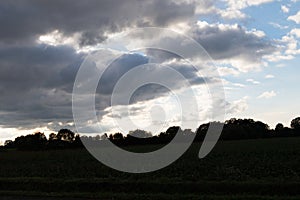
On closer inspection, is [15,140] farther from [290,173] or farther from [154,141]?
[290,173]

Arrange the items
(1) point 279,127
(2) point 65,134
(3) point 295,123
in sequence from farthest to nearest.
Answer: (2) point 65,134 → (3) point 295,123 → (1) point 279,127

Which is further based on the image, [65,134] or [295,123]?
[65,134]

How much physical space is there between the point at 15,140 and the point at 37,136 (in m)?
8.11

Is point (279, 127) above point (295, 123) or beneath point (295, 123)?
beneath

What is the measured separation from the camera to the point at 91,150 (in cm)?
5797

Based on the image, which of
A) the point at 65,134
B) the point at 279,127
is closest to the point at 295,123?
the point at 279,127

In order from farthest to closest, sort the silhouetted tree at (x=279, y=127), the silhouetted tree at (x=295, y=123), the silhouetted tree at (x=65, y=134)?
the silhouetted tree at (x=65, y=134) < the silhouetted tree at (x=295, y=123) < the silhouetted tree at (x=279, y=127)

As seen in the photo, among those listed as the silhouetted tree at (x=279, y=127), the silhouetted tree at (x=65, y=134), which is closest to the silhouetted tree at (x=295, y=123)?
the silhouetted tree at (x=279, y=127)

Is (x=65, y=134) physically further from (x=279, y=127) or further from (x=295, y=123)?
(x=295, y=123)

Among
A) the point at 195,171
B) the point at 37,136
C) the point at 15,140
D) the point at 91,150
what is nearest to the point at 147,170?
the point at 195,171

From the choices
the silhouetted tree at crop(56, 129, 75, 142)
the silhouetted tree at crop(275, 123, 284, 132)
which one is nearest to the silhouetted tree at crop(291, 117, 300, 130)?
the silhouetted tree at crop(275, 123, 284, 132)

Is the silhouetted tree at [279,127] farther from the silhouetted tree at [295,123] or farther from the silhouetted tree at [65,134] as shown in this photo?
the silhouetted tree at [65,134]

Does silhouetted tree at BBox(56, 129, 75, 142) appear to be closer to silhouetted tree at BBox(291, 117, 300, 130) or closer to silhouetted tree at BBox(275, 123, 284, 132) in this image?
silhouetted tree at BBox(275, 123, 284, 132)

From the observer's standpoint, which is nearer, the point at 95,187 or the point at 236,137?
the point at 95,187
